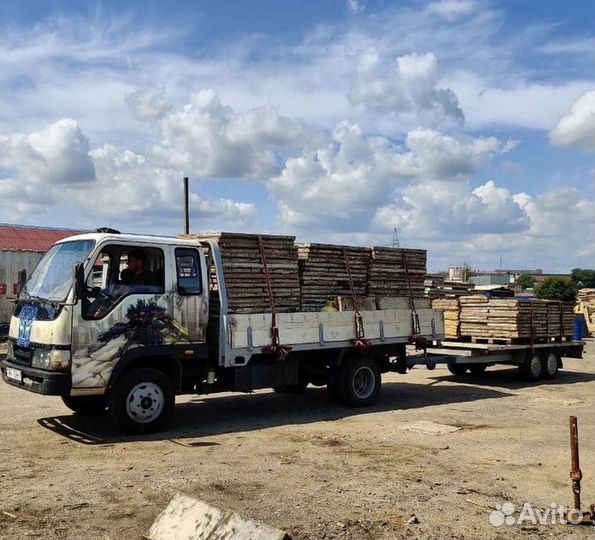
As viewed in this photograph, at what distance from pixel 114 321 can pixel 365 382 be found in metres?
4.85

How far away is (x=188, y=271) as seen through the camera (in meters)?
9.51

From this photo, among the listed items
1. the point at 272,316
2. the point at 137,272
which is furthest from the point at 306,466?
the point at 137,272

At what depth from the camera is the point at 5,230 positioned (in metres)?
34.2

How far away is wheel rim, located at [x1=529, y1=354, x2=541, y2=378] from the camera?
593 inches

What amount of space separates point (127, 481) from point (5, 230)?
30.7m

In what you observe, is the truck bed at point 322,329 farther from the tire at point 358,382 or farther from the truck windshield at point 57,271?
the truck windshield at point 57,271

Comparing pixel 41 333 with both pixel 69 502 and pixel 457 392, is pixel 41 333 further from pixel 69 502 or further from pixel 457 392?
pixel 457 392

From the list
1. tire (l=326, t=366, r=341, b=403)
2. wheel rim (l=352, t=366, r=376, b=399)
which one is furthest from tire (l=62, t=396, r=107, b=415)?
wheel rim (l=352, t=366, r=376, b=399)

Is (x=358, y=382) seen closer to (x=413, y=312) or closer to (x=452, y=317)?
(x=413, y=312)

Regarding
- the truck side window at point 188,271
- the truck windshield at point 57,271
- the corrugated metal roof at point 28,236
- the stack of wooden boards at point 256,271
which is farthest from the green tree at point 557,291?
the truck windshield at point 57,271

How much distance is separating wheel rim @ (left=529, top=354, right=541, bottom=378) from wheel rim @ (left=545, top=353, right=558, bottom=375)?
0.26 metres

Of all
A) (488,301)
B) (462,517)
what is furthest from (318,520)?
(488,301)

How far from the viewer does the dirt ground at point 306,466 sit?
5.75 meters

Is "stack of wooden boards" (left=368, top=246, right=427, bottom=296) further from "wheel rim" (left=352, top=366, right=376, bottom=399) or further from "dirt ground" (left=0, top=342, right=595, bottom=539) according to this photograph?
"dirt ground" (left=0, top=342, right=595, bottom=539)
